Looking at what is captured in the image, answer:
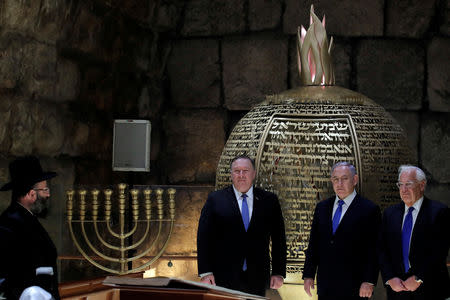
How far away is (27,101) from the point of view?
425 cm

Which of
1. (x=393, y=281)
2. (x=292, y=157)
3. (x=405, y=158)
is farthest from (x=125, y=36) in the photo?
(x=393, y=281)

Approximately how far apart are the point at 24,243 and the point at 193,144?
3187mm

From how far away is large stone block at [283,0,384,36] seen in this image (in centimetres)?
582

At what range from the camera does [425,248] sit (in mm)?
3586

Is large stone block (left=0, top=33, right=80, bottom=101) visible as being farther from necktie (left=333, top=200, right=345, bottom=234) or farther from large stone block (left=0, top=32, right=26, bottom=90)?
necktie (left=333, top=200, right=345, bottom=234)

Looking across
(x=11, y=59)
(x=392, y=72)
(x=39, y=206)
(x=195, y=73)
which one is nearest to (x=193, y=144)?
A: (x=195, y=73)

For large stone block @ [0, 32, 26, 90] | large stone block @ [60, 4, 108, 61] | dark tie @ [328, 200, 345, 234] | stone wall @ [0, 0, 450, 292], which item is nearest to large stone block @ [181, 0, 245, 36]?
stone wall @ [0, 0, 450, 292]

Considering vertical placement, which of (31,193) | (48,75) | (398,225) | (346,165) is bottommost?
(398,225)

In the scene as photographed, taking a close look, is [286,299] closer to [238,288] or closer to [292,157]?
[238,288]

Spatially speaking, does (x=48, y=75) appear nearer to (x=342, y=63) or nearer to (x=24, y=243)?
(x=24, y=243)

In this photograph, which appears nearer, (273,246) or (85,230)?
(273,246)

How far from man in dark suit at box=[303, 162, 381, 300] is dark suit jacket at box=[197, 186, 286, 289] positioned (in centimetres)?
19

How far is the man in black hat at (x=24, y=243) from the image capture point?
292 centimetres

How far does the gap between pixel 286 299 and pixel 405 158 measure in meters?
1.02
